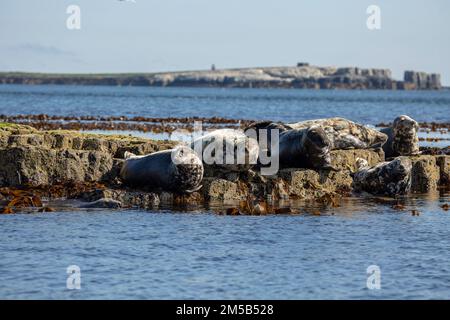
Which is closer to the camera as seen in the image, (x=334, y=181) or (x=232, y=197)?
(x=232, y=197)

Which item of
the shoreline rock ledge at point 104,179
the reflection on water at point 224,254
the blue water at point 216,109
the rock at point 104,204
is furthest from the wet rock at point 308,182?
the blue water at point 216,109

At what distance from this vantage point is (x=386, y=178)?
66.4ft

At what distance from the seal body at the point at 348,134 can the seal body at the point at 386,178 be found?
1.79m

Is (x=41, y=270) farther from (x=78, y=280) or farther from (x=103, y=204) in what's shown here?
(x=103, y=204)

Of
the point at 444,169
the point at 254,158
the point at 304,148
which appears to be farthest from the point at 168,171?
the point at 444,169

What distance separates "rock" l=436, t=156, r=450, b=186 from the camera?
881 inches

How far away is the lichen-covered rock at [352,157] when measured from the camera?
20.9 metres

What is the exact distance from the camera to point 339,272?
1252 centimetres

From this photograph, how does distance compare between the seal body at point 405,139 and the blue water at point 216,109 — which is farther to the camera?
the blue water at point 216,109

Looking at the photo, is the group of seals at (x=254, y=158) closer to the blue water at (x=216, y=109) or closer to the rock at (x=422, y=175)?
the rock at (x=422, y=175)

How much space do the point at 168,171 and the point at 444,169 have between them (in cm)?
809

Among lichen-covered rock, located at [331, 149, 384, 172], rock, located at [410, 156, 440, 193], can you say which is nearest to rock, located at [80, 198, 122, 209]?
lichen-covered rock, located at [331, 149, 384, 172]
